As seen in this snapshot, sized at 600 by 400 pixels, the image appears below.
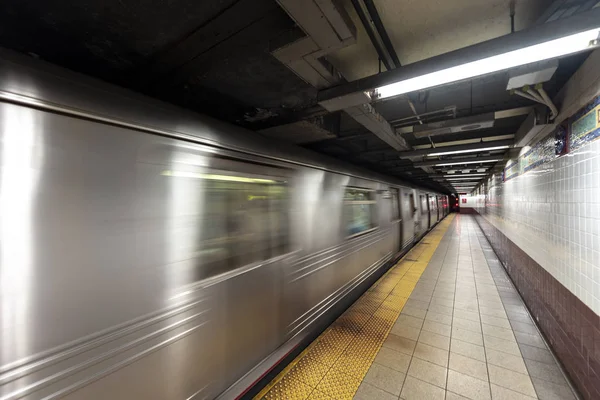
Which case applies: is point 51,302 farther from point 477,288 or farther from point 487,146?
point 477,288

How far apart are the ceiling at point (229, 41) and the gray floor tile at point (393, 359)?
2.66m

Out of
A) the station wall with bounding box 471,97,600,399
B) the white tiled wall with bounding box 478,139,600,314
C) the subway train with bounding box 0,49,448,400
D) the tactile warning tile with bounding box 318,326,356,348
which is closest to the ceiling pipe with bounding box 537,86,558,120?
the station wall with bounding box 471,97,600,399

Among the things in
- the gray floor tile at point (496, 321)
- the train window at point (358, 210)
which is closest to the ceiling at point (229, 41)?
Answer: the train window at point (358, 210)

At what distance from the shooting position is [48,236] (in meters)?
0.98

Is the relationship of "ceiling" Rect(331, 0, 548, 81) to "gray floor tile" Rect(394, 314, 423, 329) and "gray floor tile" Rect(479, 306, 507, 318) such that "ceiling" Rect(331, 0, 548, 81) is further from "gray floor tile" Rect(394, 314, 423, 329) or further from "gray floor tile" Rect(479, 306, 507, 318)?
"gray floor tile" Rect(479, 306, 507, 318)

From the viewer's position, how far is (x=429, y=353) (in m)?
2.54

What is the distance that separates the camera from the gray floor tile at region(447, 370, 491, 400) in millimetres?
1996

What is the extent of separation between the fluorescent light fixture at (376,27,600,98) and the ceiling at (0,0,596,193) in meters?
0.22

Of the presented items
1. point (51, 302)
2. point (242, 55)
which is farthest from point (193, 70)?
point (51, 302)

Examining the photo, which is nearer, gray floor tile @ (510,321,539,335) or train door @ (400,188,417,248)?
gray floor tile @ (510,321,539,335)

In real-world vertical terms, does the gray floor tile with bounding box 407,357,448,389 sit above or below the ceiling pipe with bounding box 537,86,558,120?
below

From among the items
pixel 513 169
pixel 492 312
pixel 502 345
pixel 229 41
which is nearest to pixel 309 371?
pixel 502 345

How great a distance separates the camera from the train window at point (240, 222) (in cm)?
168

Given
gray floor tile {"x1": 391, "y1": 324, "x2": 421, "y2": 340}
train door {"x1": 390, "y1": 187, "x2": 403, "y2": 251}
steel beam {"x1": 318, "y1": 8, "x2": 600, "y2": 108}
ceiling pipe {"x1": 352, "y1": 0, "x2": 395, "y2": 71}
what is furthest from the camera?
train door {"x1": 390, "y1": 187, "x2": 403, "y2": 251}
